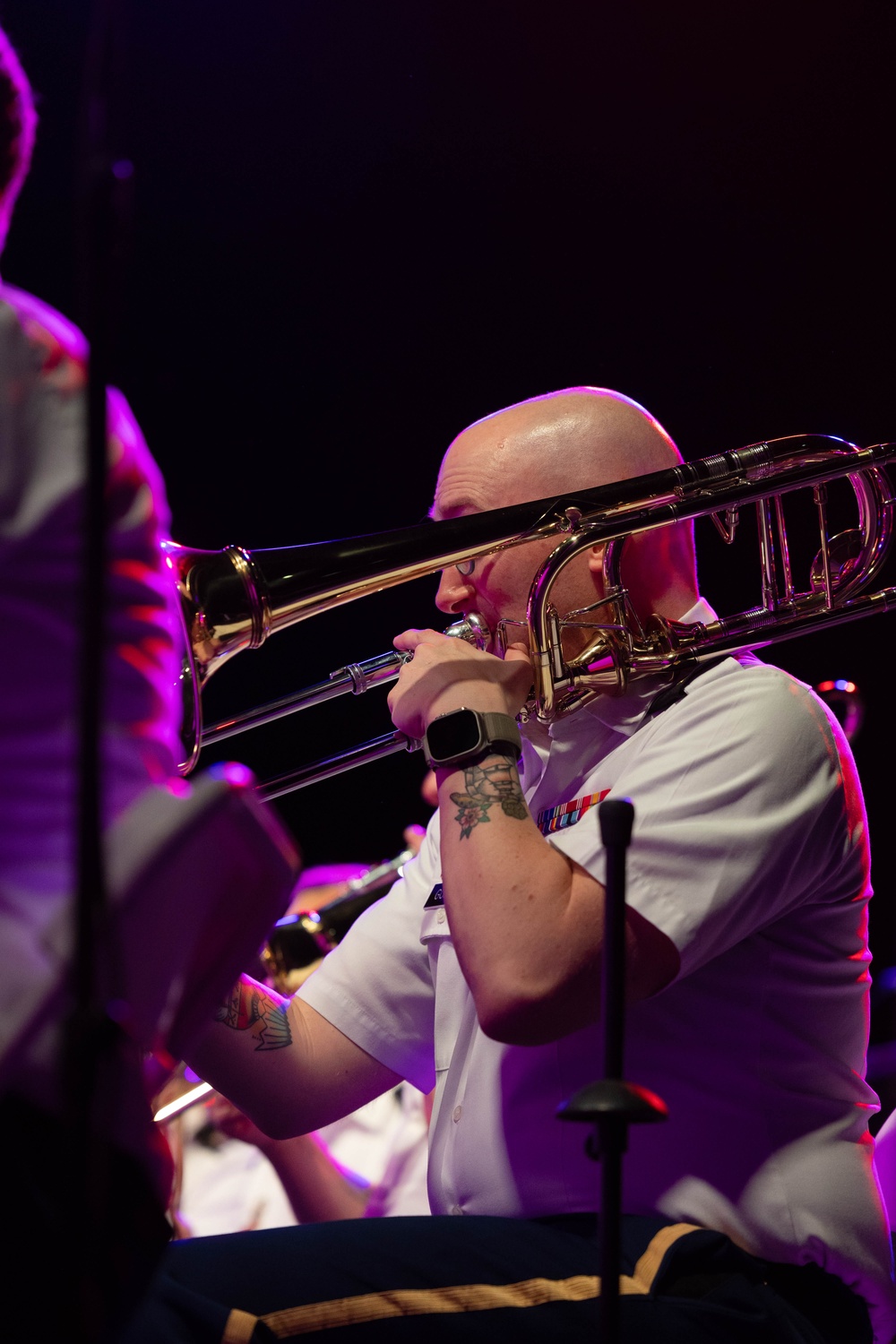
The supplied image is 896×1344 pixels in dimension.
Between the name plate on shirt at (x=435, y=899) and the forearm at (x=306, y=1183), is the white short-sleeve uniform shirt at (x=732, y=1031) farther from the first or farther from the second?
the forearm at (x=306, y=1183)

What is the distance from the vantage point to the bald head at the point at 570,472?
2.36 m

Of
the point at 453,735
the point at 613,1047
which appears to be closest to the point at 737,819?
the point at 453,735

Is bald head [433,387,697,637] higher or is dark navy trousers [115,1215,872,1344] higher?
bald head [433,387,697,637]

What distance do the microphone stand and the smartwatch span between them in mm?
575

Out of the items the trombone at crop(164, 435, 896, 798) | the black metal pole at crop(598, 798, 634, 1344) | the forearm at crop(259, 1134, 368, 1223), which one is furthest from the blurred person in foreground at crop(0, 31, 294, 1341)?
the forearm at crop(259, 1134, 368, 1223)

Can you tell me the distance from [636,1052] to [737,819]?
0.37 metres

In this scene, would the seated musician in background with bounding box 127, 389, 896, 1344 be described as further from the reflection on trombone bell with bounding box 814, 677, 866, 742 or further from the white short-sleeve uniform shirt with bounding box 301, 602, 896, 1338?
the reflection on trombone bell with bounding box 814, 677, 866, 742

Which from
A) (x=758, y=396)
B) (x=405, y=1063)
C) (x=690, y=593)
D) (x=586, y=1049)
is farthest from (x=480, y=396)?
(x=586, y=1049)

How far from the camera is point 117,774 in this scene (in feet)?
3.47

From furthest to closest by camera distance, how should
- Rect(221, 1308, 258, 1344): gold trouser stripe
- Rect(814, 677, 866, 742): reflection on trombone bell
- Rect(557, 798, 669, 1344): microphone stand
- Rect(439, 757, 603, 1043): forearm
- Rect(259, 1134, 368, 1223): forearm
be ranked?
Rect(814, 677, 866, 742): reflection on trombone bell, Rect(259, 1134, 368, 1223): forearm, Rect(439, 757, 603, 1043): forearm, Rect(221, 1308, 258, 1344): gold trouser stripe, Rect(557, 798, 669, 1344): microphone stand

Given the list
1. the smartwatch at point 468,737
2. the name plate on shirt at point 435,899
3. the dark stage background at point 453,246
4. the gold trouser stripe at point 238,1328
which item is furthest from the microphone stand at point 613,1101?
the dark stage background at point 453,246

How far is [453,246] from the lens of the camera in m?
3.72

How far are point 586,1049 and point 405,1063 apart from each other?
557 millimetres

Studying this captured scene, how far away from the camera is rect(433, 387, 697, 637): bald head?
7.74ft
